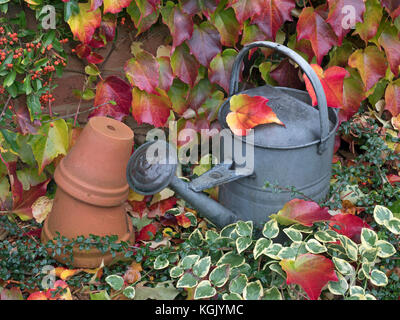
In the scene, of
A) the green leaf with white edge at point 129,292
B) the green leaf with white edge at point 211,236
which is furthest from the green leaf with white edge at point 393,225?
the green leaf with white edge at point 129,292

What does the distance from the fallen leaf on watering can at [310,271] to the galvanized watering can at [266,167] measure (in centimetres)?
22

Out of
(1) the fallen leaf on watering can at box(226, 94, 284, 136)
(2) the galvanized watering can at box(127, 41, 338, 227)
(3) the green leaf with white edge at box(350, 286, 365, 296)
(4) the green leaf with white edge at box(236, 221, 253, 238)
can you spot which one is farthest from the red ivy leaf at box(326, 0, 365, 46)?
(3) the green leaf with white edge at box(350, 286, 365, 296)

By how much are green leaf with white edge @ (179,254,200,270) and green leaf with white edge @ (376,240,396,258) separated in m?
0.48

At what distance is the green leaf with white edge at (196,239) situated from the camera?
54.6 inches

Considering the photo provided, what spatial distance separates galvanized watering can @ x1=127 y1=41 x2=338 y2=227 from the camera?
48.6 inches

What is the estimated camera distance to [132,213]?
167 centimetres

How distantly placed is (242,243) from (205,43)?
68cm

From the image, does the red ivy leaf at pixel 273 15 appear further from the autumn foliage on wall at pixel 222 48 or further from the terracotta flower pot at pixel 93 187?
the terracotta flower pot at pixel 93 187

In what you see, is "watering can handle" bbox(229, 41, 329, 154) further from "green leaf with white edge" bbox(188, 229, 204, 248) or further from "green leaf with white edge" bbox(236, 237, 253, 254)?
"green leaf with white edge" bbox(188, 229, 204, 248)

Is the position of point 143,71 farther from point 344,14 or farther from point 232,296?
point 232,296

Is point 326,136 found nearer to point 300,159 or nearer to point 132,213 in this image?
point 300,159

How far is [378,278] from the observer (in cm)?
120
